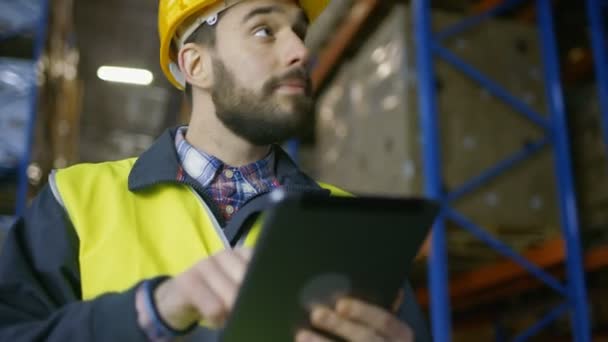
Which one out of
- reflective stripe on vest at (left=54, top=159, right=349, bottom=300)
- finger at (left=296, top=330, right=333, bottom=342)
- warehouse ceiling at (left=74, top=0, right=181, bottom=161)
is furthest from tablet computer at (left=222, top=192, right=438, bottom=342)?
warehouse ceiling at (left=74, top=0, right=181, bottom=161)

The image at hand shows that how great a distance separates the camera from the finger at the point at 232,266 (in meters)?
0.93

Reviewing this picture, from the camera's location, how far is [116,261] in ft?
4.12

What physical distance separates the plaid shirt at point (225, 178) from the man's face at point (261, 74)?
3.5 inches

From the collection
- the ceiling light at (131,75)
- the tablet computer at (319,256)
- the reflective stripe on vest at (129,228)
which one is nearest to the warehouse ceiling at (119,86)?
the ceiling light at (131,75)

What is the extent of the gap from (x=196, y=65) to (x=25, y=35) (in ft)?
15.7

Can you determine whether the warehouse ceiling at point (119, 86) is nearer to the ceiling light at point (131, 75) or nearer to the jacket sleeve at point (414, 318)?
the ceiling light at point (131, 75)

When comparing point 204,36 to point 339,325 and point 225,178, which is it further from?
point 339,325

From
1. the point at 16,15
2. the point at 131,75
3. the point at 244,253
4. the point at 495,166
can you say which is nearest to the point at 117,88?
the point at 16,15

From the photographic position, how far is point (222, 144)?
1.55 metres

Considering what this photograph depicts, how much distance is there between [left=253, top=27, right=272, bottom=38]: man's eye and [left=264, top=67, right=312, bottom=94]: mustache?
0.36ft

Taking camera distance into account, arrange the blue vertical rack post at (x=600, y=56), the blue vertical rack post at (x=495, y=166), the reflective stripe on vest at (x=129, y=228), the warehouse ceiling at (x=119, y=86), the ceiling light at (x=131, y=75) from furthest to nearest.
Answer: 1. the warehouse ceiling at (x=119, y=86)
2. the blue vertical rack post at (x=600, y=56)
3. the blue vertical rack post at (x=495, y=166)
4. the ceiling light at (x=131, y=75)
5. the reflective stripe on vest at (x=129, y=228)

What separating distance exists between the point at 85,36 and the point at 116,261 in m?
7.49

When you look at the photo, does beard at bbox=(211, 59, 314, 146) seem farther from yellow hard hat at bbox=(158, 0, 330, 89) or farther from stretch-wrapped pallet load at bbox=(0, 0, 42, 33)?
stretch-wrapped pallet load at bbox=(0, 0, 42, 33)

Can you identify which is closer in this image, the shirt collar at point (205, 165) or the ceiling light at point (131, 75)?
the shirt collar at point (205, 165)
